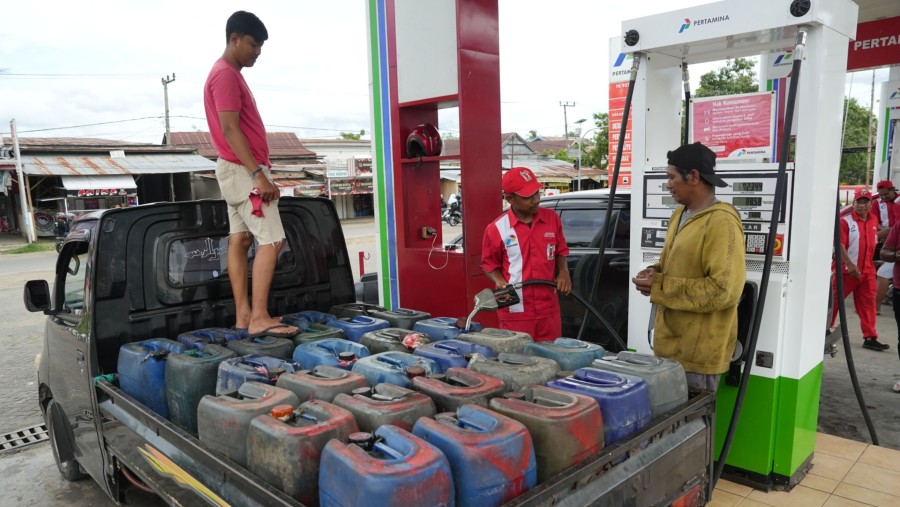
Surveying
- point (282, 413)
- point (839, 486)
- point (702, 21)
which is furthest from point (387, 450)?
point (839, 486)

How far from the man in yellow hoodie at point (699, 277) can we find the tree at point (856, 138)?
1729 inches

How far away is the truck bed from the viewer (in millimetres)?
1716

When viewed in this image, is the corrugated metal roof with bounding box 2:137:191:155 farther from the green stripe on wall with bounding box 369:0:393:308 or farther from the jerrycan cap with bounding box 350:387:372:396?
the jerrycan cap with bounding box 350:387:372:396

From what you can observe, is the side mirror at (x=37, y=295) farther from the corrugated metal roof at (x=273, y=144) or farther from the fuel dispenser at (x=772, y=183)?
the corrugated metal roof at (x=273, y=144)

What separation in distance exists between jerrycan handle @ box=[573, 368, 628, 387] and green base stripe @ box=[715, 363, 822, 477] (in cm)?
149

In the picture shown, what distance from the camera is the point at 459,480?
5.29ft

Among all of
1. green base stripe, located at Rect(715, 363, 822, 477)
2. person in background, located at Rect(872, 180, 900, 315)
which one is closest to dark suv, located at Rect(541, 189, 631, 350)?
green base stripe, located at Rect(715, 363, 822, 477)

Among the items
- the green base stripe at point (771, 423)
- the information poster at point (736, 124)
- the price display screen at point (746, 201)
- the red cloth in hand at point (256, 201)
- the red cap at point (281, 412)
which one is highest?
the information poster at point (736, 124)

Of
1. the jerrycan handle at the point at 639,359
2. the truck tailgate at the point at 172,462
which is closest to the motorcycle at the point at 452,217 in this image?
the truck tailgate at the point at 172,462

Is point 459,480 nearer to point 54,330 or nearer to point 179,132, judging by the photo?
point 54,330

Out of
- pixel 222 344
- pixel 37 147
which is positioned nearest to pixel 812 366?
pixel 222 344

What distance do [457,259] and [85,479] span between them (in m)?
2.93

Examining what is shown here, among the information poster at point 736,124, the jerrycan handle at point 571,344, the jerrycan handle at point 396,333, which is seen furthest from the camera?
the information poster at point 736,124

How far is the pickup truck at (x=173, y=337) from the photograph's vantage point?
1891 mm
